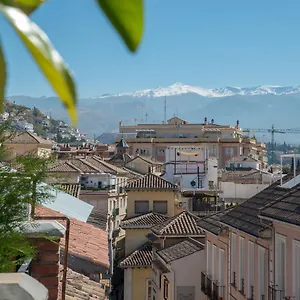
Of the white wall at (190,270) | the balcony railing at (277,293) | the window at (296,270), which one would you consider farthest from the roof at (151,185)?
the window at (296,270)

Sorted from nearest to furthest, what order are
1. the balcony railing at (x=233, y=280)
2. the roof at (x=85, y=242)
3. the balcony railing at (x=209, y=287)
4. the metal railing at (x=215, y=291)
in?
the roof at (x=85, y=242) → the balcony railing at (x=233, y=280) → the metal railing at (x=215, y=291) → the balcony railing at (x=209, y=287)

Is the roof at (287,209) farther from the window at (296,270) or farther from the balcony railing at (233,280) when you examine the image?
the balcony railing at (233,280)

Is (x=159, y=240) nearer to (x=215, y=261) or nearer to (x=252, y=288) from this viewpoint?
(x=215, y=261)

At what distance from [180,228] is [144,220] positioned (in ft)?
28.2

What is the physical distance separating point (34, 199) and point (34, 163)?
1.18 feet

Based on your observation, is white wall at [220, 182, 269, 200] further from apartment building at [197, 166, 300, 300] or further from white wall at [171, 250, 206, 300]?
apartment building at [197, 166, 300, 300]

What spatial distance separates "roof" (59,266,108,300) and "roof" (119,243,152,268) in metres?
24.9

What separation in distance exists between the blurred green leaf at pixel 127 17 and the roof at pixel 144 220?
39396 mm

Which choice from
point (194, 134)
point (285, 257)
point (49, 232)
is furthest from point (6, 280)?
point (194, 134)

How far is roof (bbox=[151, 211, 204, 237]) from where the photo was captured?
3225cm

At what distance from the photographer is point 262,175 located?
56.2 meters

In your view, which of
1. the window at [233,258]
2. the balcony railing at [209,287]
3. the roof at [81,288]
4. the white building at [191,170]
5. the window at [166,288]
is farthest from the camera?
the white building at [191,170]

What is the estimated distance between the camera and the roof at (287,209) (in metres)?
13.2

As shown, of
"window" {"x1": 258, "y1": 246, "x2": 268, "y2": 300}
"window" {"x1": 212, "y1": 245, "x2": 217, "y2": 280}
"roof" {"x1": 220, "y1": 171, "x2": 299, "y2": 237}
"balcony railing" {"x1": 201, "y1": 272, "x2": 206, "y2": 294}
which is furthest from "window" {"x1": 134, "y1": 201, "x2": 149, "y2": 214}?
"window" {"x1": 258, "y1": 246, "x2": 268, "y2": 300}
